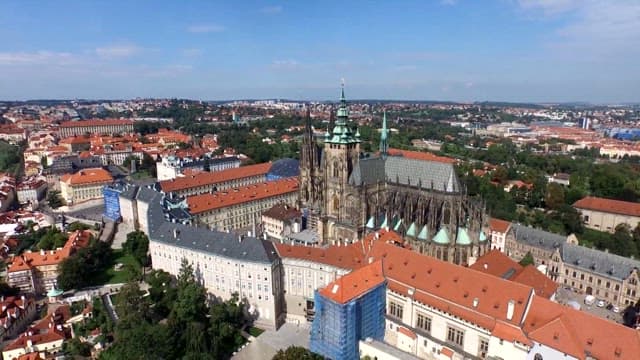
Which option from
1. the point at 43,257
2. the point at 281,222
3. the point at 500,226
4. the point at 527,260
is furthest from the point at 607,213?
the point at 43,257

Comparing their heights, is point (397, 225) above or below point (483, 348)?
above

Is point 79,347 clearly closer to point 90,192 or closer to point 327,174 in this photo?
point 327,174

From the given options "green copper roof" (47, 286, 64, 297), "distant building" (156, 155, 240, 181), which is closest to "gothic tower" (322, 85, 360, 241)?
"green copper roof" (47, 286, 64, 297)

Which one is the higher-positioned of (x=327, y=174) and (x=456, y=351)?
(x=327, y=174)

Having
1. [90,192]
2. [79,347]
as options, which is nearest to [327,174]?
[79,347]

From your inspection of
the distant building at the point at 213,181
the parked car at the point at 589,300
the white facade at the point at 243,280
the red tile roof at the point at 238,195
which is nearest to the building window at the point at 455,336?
the white facade at the point at 243,280

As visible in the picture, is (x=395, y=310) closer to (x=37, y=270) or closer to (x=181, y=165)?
(x=37, y=270)

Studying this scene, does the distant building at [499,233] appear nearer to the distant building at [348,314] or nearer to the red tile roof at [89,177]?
the distant building at [348,314]
